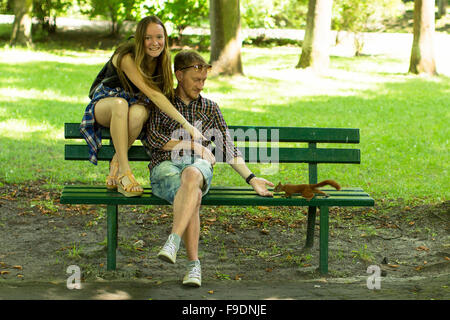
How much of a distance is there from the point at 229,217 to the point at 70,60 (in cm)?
1448

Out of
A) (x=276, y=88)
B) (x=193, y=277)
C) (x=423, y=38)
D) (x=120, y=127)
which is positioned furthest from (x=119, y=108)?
(x=423, y=38)

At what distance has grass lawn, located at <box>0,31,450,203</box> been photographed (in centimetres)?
753

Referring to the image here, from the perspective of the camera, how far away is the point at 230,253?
5.02 meters

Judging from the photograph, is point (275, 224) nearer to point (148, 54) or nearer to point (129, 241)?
point (129, 241)

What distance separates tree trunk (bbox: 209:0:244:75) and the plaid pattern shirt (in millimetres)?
10322

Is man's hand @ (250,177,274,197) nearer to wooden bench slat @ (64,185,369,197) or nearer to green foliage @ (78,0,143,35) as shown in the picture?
wooden bench slat @ (64,185,369,197)

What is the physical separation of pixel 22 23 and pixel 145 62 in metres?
18.2

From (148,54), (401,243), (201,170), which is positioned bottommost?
(401,243)

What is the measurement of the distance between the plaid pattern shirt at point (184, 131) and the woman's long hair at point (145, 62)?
0.16 m

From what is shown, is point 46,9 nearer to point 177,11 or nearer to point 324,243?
point 177,11

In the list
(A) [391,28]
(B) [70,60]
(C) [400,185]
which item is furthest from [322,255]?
(A) [391,28]

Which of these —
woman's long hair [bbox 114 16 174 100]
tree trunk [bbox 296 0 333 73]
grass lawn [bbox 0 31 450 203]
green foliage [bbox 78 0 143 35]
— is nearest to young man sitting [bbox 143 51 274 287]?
woman's long hair [bbox 114 16 174 100]

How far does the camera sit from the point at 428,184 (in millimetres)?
7273

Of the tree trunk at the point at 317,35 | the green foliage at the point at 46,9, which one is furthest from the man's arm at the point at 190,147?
the green foliage at the point at 46,9
